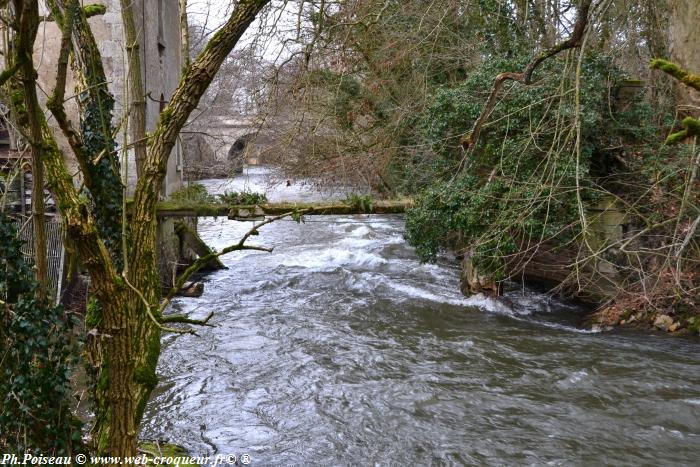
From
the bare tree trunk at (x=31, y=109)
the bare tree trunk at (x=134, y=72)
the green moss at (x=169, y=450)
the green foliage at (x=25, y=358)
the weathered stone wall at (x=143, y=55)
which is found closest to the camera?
the bare tree trunk at (x=31, y=109)

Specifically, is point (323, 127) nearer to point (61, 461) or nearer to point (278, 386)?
point (278, 386)

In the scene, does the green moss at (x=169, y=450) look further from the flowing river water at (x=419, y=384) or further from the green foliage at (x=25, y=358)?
the green foliage at (x=25, y=358)

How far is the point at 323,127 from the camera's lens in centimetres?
1611

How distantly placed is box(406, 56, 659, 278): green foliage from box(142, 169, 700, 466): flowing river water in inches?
56.9

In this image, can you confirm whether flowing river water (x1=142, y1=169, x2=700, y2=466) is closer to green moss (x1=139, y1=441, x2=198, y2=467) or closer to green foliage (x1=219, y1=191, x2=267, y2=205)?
green moss (x1=139, y1=441, x2=198, y2=467)

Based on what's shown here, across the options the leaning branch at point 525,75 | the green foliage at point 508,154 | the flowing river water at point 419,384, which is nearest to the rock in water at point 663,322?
the flowing river water at point 419,384

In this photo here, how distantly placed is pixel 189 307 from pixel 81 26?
28.2 ft

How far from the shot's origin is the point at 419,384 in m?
8.27

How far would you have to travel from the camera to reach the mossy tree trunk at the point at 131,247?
12.6ft

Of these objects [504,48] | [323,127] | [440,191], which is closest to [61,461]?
[440,191]

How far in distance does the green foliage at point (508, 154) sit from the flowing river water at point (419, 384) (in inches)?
56.9

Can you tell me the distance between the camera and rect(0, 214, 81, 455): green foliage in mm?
4043

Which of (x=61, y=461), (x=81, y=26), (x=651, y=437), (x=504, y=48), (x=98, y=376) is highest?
(x=504, y=48)

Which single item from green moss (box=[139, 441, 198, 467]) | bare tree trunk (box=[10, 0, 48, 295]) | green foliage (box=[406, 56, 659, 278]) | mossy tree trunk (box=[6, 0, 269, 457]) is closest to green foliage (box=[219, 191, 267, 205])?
green foliage (box=[406, 56, 659, 278])
